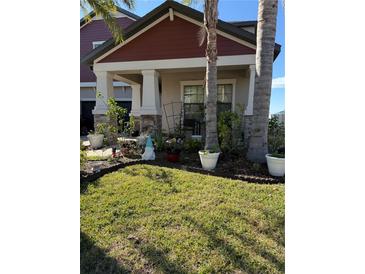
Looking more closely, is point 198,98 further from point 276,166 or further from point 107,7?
point 276,166

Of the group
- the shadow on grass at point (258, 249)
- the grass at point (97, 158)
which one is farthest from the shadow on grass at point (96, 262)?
the grass at point (97, 158)

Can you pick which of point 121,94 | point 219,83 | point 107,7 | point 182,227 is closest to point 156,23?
point 107,7

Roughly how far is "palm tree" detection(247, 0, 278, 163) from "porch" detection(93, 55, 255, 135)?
2.08 m

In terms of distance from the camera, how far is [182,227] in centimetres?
310

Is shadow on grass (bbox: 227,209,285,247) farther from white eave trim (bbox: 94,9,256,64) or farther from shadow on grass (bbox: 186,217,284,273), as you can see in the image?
white eave trim (bbox: 94,9,256,64)

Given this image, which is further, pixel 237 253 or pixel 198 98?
pixel 198 98

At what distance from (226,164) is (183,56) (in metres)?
4.65

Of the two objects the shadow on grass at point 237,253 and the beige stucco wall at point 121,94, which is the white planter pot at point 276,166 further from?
the beige stucco wall at point 121,94

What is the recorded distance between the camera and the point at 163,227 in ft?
10.3

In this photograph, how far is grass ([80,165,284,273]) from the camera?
253cm

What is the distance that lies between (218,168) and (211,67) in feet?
8.28

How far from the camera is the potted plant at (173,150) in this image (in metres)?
6.50
